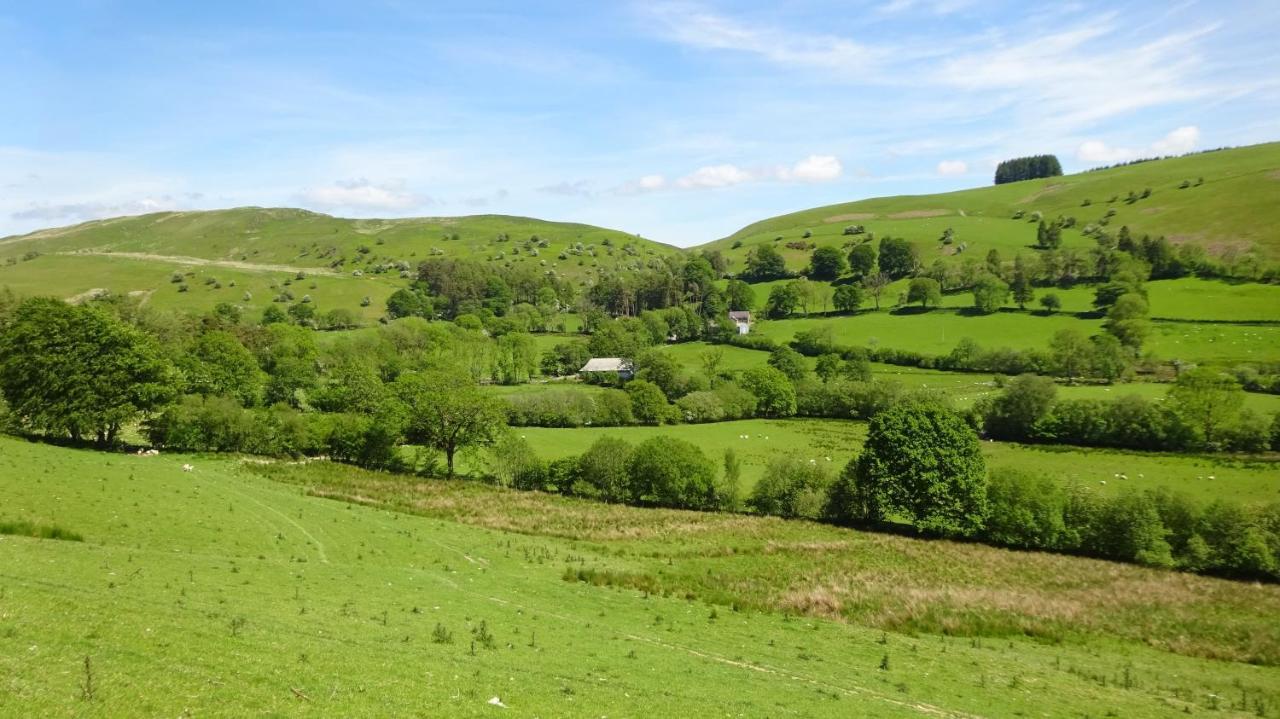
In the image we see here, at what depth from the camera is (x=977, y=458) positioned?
5772cm

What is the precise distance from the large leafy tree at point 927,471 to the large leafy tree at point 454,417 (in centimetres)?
3540

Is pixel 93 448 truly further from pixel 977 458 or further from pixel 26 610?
pixel 977 458

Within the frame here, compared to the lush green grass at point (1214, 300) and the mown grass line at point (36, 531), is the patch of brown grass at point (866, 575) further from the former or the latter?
the lush green grass at point (1214, 300)

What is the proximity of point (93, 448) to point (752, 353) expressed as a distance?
10284 cm

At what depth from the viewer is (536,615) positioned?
2738 centimetres

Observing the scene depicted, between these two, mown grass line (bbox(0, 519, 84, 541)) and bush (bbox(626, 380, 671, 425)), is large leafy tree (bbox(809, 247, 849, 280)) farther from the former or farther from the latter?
mown grass line (bbox(0, 519, 84, 541))

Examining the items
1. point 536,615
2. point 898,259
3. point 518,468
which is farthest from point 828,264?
point 536,615

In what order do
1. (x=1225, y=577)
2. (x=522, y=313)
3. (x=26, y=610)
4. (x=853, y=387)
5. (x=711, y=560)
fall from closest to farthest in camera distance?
(x=26, y=610), (x=711, y=560), (x=1225, y=577), (x=853, y=387), (x=522, y=313)

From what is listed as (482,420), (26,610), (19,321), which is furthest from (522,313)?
(26,610)

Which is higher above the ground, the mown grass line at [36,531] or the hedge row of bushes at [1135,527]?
the mown grass line at [36,531]

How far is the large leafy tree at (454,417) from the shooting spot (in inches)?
2645

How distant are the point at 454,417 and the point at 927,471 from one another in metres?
43.3

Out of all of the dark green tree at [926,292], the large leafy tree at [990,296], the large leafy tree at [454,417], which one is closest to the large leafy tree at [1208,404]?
the large leafy tree at [990,296]

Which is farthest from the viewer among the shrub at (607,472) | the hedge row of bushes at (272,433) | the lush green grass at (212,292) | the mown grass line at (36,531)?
the lush green grass at (212,292)
